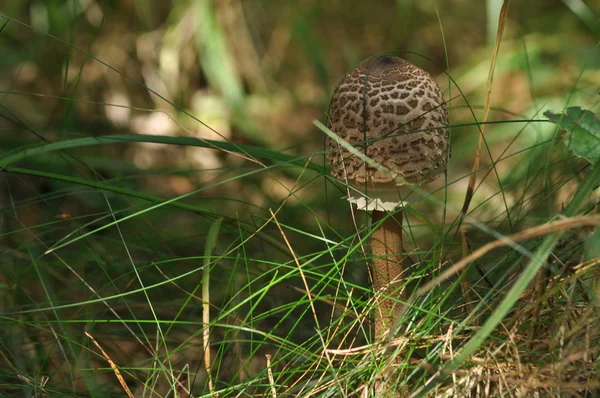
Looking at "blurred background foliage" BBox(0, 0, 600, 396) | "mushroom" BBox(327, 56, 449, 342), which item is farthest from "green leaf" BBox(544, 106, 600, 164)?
"blurred background foliage" BBox(0, 0, 600, 396)

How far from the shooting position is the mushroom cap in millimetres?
1464

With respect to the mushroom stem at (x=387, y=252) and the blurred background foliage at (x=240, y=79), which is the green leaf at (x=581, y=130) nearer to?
the mushroom stem at (x=387, y=252)

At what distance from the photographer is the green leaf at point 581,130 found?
1.33 metres

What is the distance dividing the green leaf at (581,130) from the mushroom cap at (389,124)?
10.0 inches

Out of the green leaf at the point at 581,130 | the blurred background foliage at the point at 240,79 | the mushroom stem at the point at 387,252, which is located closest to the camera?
the green leaf at the point at 581,130

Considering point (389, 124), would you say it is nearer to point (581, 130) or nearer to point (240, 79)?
point (581, 130)

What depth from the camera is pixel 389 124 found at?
1.46 m

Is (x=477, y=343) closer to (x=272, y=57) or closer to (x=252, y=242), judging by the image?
(x=252, y=242)

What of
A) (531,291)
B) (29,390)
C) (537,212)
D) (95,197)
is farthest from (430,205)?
(29,390)

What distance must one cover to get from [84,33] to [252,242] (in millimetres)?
2163

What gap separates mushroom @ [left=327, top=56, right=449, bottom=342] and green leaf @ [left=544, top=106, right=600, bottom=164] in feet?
0.82

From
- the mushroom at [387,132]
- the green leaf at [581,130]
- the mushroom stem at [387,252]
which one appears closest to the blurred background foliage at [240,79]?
the mushroom stem at [387,252]

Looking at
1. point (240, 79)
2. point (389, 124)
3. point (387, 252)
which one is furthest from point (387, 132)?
point (240, 79)

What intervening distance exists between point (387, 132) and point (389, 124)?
0.02m
